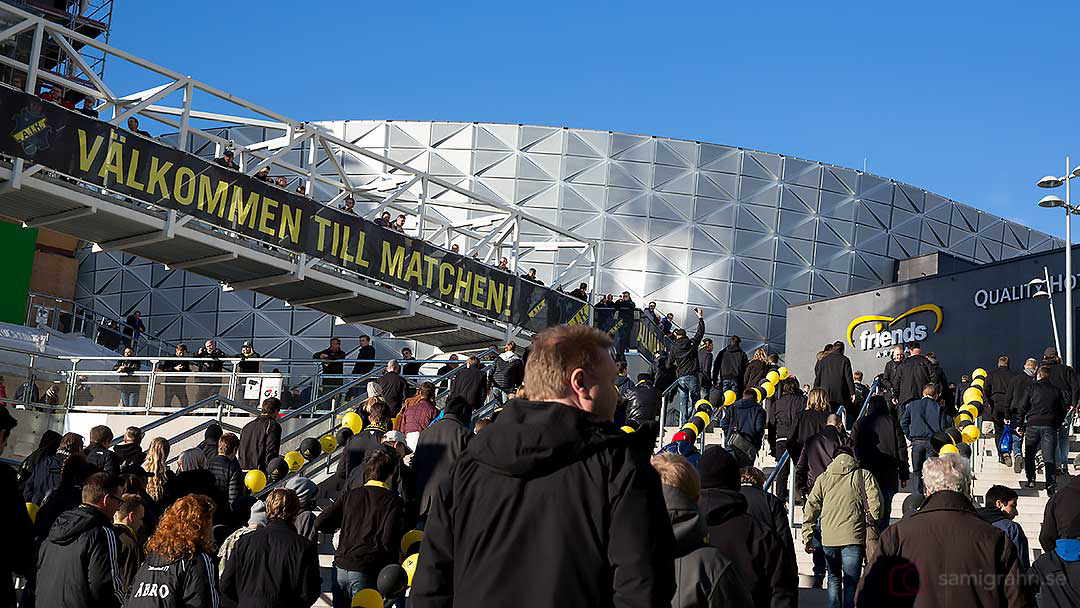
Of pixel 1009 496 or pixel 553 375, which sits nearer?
pixel 553 375

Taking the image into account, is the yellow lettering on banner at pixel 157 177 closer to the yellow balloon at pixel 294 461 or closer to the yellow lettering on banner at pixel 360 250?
the yellow lettering on banner at pixel 360 250

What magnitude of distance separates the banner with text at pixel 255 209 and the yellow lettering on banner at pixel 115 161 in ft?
0.05

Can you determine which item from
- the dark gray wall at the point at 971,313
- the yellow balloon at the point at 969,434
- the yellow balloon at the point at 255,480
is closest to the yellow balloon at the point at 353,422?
the yellow balloon at the point at 255,480

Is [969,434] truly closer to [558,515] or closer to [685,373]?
[685,373]

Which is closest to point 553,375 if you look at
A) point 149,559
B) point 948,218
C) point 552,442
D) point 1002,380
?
point 552,442

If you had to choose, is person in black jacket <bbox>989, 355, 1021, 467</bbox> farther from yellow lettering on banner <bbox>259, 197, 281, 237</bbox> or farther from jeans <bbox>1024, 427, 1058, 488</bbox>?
yellow lettering on banner <bbox>259, 197, 281, 237</bbox>

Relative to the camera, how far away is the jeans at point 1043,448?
12016 mm

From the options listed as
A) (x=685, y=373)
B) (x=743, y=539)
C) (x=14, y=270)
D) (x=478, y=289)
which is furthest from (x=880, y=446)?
(x=14, y=270)

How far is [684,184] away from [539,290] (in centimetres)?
2271

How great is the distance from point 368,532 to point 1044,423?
27.0ft

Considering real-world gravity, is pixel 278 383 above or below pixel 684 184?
below

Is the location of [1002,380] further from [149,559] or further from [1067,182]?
[149,559]

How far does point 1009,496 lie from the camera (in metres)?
6.67

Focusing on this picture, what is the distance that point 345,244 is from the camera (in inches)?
786
